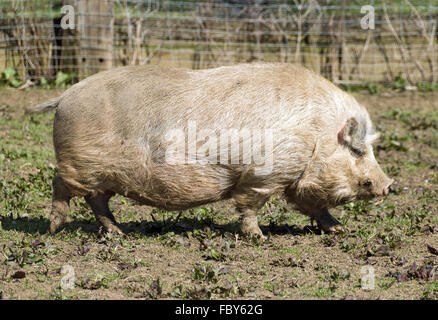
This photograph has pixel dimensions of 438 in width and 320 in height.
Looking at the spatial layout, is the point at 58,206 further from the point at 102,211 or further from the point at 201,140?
the point at 201,140

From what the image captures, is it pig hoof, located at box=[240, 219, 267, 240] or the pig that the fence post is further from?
pig hoof, located at box=[240, 219, 267, 240]

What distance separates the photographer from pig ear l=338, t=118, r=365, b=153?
480 cm

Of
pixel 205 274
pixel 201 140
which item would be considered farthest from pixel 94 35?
pixel 205 274

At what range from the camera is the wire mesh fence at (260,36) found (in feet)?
32.0

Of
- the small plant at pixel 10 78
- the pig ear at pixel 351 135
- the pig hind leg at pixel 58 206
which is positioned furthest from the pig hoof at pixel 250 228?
the small plant at pixel 10 78

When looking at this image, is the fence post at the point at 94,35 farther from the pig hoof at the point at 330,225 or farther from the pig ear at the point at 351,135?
Answer: the pig ear at the point at 351,135

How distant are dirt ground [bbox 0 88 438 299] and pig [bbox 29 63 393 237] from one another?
1.17 ft

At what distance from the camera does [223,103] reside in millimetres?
4648

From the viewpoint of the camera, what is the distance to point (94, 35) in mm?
9422

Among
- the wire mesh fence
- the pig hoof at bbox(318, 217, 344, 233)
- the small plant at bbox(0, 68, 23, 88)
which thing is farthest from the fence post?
the pig hoof at bbox(318, 217, 344, 233)

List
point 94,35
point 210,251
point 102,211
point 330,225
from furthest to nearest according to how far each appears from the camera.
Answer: point 94,35 < point 330,225 < point 102,211 < point 210,251

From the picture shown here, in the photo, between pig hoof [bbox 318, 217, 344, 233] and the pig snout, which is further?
pig hoof [bbox 318, 217, 344, 233]

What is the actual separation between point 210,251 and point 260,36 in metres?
6.91

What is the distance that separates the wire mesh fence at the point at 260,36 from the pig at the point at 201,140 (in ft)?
17.1
